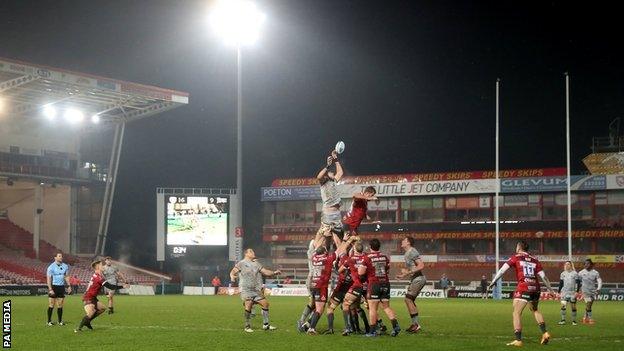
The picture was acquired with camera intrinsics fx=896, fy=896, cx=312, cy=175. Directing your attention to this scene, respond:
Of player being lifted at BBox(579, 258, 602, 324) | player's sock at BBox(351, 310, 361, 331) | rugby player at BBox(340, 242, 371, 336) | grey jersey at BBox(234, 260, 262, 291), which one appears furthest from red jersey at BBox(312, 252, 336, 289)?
player being lifted at BBox(579, 258, 602, 324)

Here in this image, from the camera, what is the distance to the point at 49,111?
71875mm

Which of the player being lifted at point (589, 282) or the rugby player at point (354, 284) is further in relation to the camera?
the player being lifted at point (589, 282)

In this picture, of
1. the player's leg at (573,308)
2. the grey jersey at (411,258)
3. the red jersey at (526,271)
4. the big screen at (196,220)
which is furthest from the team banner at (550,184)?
the red jersey at (526,271)

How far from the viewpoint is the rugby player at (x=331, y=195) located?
21.3 metres

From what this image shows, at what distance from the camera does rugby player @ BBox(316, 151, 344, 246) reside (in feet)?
69.9

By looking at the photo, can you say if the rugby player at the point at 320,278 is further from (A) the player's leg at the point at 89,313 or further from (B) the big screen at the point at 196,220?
(B) the big screen at the point at 196,220

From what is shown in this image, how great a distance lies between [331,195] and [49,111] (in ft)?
180

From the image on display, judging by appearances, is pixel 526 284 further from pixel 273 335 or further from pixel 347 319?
pixel 273 335

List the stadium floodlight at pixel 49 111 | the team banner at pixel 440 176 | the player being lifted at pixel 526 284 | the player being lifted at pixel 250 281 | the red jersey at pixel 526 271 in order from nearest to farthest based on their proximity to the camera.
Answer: the player being lifted at pixel 526 284 → the red jersey at pixel 526 271 → the player being lifted at pixel 250 281 → the team banner at pixel 440 176 → the stadium floodlight at pixel 49 111

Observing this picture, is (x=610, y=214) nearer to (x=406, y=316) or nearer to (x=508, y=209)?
(x=508, y=209)

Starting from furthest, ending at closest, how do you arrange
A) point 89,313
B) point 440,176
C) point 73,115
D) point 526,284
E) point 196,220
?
point 73,115
point 440,176
point 196,220
point 89,313
point 526,284

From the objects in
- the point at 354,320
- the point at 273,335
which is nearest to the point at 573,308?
the point at 354,320

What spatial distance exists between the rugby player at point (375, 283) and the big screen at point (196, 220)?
4346 centimetres

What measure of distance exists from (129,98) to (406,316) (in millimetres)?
44404
